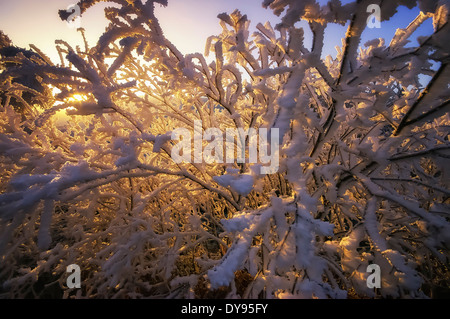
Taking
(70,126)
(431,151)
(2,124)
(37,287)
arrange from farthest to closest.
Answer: (37,287)
(70,126)
(2,124)
(431,151)

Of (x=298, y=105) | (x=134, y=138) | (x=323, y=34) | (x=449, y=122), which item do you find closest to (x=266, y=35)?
(x=323, y=34)

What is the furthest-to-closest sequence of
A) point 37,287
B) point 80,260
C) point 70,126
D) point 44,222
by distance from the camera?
point 37,287 → point 70,126 → point 80,260 → point 44,222

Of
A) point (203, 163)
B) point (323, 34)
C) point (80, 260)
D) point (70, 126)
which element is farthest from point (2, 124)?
point (323, 34)

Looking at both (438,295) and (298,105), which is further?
(438,295)

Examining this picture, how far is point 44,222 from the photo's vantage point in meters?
0.90

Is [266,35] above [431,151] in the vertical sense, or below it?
above

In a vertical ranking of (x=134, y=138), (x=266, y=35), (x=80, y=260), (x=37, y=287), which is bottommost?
(x=37, y=287)

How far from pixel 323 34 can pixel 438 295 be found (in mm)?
2317

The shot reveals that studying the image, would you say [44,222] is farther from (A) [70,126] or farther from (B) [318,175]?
(A) [70,126]

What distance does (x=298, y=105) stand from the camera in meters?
0.98

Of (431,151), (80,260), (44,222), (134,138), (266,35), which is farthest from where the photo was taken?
(80,260)

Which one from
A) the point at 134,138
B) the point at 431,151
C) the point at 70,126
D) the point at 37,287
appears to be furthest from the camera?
the point at 37,287
